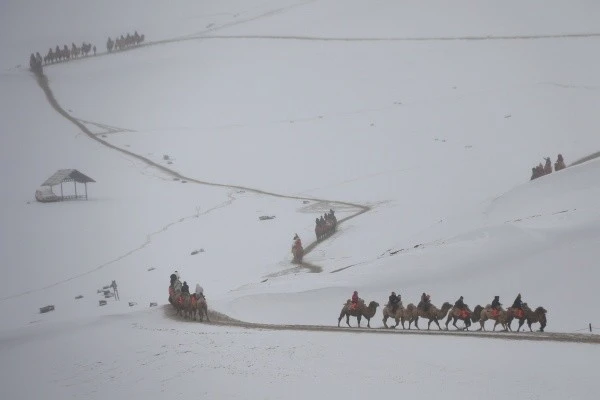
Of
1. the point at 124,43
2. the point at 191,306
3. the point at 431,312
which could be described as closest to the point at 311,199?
the point at 191,306

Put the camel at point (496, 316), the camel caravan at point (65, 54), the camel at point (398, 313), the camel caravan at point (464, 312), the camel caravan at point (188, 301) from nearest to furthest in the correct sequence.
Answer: the camel caravan at point (464, 312) < the camel at point (496, 316) < the camel at point (398, 313) < the camel caravan at point (188, 301) < the camel caravan at point (65, 54)

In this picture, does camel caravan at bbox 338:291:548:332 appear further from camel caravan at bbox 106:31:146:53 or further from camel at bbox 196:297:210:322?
camel caravan at bbox 106:31:146:53

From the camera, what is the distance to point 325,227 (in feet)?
123

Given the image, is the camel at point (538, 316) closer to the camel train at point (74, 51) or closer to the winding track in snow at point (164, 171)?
the winding track in snow at point (164, 171)

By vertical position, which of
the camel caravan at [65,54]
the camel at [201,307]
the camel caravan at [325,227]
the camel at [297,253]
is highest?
the camel caravan at [65,54]

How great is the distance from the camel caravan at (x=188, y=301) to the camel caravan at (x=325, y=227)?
12.6 meters

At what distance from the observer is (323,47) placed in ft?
277

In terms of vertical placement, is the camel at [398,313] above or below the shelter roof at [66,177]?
below

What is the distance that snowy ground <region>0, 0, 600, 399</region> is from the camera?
51.4 ft

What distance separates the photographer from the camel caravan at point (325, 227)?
37125mm

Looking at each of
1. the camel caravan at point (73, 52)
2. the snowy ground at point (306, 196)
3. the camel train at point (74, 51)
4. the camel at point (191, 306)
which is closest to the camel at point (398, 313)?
the snowy ground at point (306, 196)

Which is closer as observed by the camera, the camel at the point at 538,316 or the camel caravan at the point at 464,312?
the camel at the point at 538,316

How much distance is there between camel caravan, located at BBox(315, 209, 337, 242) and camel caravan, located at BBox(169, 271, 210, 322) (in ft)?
41.2

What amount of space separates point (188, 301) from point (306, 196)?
2548cm
